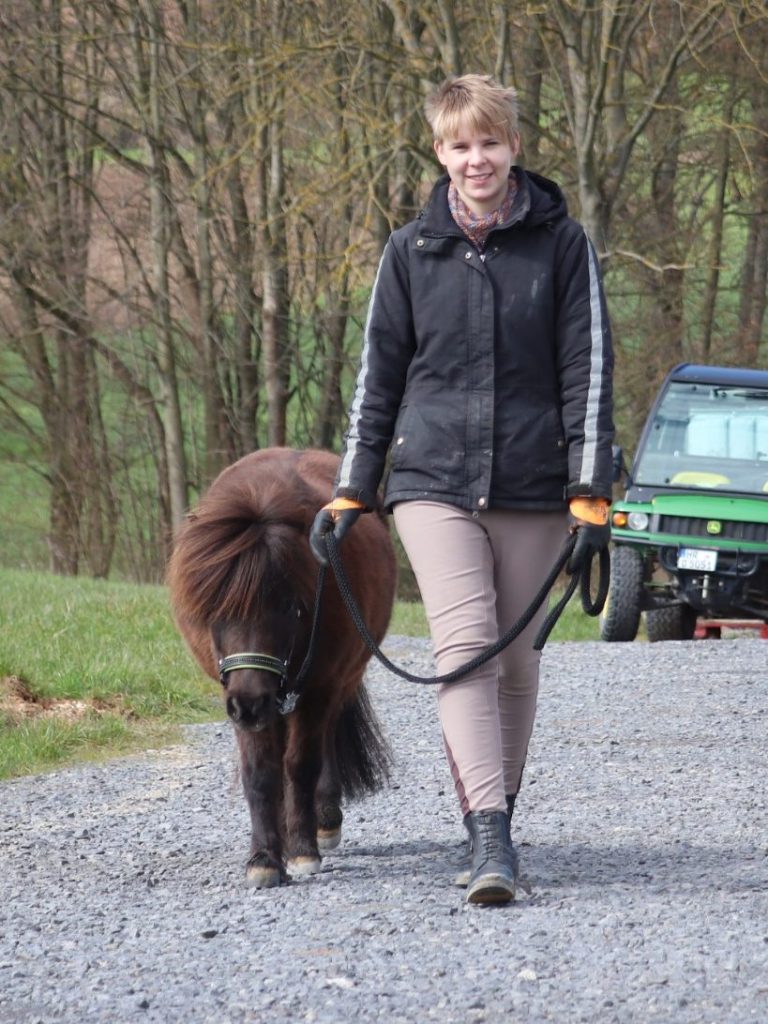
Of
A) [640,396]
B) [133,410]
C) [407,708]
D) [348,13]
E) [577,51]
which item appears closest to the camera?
[407,708]

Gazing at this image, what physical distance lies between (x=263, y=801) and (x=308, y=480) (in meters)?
1.10

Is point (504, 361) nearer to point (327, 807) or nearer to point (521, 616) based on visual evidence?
point (521, 616)

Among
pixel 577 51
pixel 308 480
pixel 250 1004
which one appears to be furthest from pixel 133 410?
pixel 250 1004

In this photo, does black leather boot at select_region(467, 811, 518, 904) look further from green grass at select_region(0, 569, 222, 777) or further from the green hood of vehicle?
the green hood of vehicle

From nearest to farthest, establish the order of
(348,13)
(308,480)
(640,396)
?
(308,480)
(348,13)
(640,396)

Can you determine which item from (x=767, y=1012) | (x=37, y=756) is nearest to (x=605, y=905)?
(x=767, y=1012)

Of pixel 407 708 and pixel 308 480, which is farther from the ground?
pixel 308 480

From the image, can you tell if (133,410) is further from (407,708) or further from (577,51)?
(407,708)

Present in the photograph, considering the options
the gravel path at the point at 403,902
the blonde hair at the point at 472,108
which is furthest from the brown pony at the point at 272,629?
the blonde hair at the point at 472,108

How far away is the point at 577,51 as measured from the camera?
58.0 feet

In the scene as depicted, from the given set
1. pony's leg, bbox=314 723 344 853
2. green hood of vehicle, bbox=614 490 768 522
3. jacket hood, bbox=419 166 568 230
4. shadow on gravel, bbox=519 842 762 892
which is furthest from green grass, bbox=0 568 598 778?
green hood of vehicle, bbox=614 490 768 522

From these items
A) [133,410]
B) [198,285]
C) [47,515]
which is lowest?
[47,515]

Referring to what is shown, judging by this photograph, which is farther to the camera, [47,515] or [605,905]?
[47,515]

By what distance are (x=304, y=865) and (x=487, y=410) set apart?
5.03 feet
